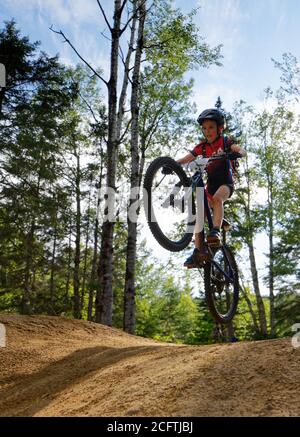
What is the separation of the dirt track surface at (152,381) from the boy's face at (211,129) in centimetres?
254

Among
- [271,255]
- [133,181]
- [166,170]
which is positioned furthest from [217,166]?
[271,255]

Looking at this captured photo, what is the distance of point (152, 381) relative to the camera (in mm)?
3951

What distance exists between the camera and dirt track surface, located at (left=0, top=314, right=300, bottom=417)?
3.23 m

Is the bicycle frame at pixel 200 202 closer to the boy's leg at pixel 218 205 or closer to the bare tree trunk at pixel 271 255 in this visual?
the boy's leg at pixel 218 205

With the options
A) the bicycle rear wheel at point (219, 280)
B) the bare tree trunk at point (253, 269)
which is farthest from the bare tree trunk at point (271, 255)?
the bicycle rear wheel at point (219, 280)

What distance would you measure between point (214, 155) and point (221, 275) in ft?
5.79

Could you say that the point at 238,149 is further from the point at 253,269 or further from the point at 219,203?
the point at 253,269

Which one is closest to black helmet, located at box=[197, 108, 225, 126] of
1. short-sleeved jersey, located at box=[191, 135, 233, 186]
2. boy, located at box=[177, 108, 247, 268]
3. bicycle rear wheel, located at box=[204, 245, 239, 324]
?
boy, located at box=[177, 108, 247, 268]

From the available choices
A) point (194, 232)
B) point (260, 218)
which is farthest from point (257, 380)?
point (260, 218)

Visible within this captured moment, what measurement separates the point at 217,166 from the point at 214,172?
0.28ft

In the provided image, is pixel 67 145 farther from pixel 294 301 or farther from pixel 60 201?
pixel 294 301

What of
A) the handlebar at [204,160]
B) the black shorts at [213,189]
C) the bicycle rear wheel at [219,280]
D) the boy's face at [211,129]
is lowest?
the bicycle rear wheel at [219,280]

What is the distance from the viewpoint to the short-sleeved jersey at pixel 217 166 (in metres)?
5.16

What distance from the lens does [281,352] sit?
3971 mm
